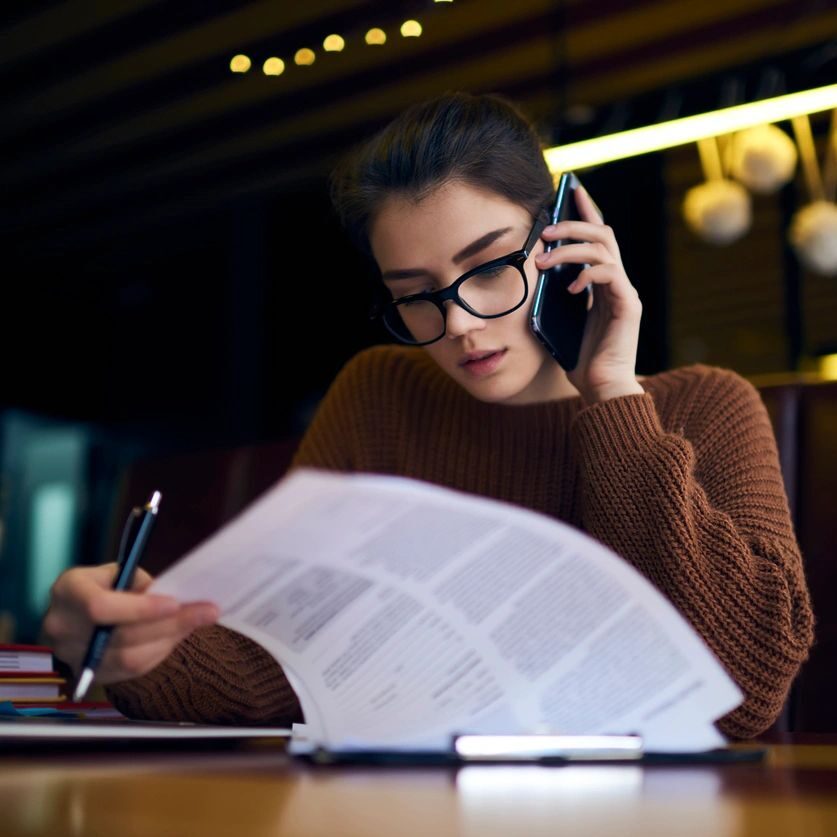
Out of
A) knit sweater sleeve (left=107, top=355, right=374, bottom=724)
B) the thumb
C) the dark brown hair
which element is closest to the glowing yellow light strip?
the dark brown hair

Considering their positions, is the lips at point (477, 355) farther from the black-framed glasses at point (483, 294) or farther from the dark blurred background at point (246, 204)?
the dark blurred background at point (246, 204)

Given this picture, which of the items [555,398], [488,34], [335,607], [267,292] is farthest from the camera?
[267,292]

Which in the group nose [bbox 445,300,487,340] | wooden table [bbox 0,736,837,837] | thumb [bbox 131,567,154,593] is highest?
nose [bbox 445,300,487,340]

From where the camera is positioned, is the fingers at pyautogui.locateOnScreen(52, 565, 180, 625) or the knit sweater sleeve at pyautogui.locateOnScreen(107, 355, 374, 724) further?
the knit sweater sleeve at pyautogui.locateOnScreen(107, 355, 374, 724)

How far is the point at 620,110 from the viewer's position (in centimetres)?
447

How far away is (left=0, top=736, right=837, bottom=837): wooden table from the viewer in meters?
0.43

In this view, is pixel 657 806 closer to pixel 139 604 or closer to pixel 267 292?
pixel 139 604

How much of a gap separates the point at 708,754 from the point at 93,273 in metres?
7.02

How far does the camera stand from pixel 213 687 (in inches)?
41.7

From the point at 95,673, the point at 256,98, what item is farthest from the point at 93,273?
the point at 95,673

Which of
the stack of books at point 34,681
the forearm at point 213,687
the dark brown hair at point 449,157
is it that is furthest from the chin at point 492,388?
the stack of books at point 34,681

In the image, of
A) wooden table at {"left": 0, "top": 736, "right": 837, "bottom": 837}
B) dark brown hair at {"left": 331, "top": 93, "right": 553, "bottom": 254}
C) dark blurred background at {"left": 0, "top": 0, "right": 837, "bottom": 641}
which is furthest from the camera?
dark blurred background at {"left": 0, "top": 0, "right": 837, "bottom": 641}

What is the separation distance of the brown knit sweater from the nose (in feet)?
0.63

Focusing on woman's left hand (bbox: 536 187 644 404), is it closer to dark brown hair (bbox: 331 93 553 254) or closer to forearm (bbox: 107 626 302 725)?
dark brown hair (bbox: 331 93 553 254)
